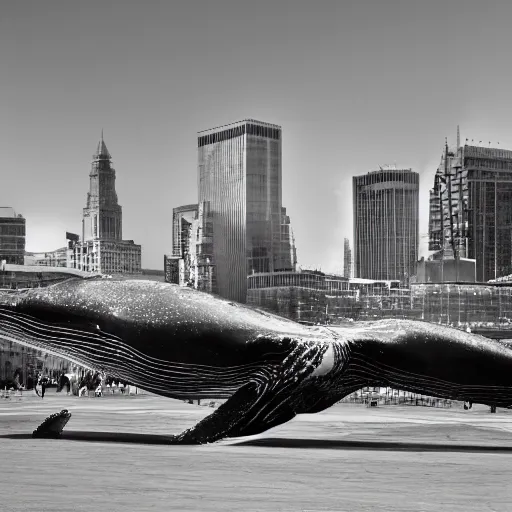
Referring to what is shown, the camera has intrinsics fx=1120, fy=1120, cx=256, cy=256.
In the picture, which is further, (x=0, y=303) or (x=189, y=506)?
(x=0, y=303)

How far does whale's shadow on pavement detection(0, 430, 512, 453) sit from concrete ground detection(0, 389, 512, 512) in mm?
40

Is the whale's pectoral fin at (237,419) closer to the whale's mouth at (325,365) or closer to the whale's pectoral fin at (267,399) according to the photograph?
the whale's pectoral fin at (267,399)

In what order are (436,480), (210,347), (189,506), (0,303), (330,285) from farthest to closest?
(330,285), (0,303), (210,347), (436,480), (189,506)

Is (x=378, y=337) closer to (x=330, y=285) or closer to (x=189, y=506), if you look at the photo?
(x=189, y=506)

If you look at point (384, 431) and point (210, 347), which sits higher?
point (210, 347)

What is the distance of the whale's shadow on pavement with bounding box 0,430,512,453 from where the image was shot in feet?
78.8

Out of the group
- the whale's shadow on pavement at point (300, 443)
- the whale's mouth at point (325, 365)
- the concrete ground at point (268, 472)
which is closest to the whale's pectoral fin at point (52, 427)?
the whale's shadow on pavement at point (300, 443)

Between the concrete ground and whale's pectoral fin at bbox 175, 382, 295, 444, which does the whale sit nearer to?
whale's pectoral fin at bbox 175, 382, 295, 444

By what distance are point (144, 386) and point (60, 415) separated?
2.36 metres

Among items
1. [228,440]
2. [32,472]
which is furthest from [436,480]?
[228,440]

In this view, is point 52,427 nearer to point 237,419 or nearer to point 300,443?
point 237,419

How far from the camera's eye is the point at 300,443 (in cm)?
2511

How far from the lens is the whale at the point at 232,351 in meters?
24.2

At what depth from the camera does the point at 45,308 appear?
25312 mm
